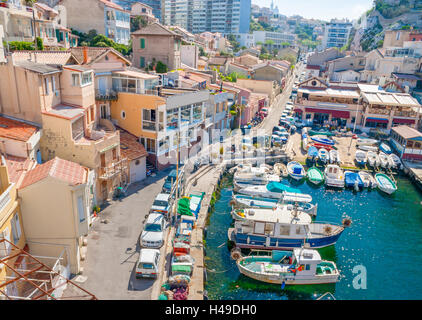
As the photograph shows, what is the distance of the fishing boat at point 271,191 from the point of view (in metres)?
32.7

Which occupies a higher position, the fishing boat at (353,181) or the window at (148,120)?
the window at (148,120)

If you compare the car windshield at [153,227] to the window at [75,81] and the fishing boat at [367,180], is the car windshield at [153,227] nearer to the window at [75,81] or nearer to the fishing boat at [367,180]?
the window at [75,81]

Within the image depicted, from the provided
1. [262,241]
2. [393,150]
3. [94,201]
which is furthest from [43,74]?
[393,150]

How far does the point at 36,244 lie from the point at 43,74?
12.2m

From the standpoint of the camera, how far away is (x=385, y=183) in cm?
3888

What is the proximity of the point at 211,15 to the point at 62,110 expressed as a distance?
505 feet

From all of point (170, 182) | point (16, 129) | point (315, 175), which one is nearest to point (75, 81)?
point (16, 129)

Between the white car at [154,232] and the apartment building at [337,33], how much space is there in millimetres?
177097

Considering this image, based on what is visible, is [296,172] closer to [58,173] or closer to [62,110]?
[62,110]

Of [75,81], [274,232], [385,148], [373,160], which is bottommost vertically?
[373,160]

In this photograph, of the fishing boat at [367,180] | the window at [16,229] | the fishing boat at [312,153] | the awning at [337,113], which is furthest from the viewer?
the awning at [337,113]

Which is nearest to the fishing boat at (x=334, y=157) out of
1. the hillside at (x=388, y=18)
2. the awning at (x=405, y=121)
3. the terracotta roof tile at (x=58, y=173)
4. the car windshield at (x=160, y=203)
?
the awning at (x=405, y=121)

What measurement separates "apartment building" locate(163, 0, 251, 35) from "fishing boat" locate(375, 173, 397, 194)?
13256cm

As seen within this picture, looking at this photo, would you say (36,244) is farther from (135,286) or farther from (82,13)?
(82,13)
